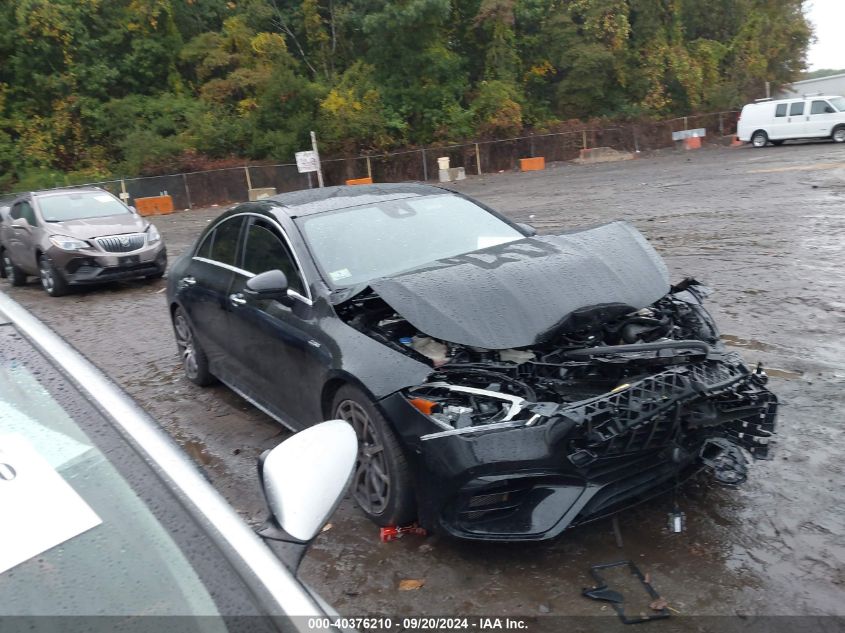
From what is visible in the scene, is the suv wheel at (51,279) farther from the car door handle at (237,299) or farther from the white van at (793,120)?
the white van at (793,120)

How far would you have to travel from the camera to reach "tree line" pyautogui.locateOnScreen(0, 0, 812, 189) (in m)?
34.3

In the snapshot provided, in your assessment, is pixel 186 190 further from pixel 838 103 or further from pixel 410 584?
pixel 410 584

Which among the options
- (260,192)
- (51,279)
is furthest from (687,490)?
(260,192)

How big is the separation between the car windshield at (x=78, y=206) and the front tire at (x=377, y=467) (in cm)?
958

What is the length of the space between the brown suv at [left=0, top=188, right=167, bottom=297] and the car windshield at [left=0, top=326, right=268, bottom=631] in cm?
990

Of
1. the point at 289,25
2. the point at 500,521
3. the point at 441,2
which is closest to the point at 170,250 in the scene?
the point at 500,521

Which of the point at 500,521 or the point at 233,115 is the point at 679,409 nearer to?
the point at 500,521

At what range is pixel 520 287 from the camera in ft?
13.4

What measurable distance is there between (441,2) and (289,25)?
971cm

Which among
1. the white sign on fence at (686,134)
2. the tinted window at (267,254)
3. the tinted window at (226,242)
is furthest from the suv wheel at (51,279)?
the white sign on fence at (686,134)

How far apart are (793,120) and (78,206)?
90.1ft

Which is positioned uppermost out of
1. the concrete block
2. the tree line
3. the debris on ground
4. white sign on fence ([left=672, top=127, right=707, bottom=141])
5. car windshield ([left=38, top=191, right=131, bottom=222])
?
the tree line

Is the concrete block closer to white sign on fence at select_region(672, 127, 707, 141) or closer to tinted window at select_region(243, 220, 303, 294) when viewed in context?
white sign on fence at select_region(672, 127, 707, 141)

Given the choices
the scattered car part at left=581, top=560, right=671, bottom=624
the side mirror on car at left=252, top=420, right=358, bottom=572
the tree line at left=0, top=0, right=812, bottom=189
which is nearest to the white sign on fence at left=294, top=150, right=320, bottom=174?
the tree line at left=0, top=0, right=812, bottom=189
